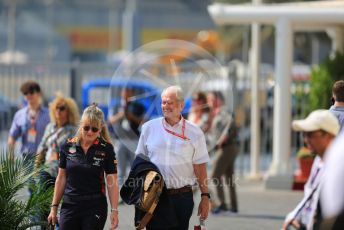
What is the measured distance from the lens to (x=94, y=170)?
830 cm

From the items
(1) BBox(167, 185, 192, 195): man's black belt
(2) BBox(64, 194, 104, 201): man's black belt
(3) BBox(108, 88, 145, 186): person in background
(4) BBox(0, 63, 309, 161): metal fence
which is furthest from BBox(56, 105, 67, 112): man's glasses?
(4) BBox(0, 63, 309, 161): metal fence

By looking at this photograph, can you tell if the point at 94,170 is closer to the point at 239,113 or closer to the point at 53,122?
the point at 53,122

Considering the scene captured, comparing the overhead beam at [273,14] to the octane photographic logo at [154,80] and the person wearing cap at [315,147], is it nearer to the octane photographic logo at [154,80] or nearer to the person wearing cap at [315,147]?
the octane photographic logo at [154,80]

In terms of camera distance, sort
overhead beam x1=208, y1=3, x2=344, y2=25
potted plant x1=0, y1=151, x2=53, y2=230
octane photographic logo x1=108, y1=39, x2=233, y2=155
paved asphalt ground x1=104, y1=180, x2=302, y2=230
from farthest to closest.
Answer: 1. overhead beam x1=208, y1=3, x2=344, y2=25
2. octane photographic logo x1=108, y1=39, x2=233, y2=155
3. paved asphalt ground x1=104, y1=180, x2=302, y2=230
4. potted plant x1=0, y1=151, x2=53, y2=230

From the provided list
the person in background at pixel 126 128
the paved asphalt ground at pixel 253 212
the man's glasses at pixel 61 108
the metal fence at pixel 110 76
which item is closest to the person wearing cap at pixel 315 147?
the man's glasses at pixel 61 108

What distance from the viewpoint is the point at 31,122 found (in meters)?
12.3

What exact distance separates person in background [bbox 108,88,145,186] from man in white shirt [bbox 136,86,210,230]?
6.76m

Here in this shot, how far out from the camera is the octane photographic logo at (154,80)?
16.2m

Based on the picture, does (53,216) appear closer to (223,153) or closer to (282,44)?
(223,153)

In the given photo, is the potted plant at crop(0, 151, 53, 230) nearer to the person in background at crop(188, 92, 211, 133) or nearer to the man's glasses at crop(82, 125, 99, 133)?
the man's glasses at crop(82, 125, 99, 133)

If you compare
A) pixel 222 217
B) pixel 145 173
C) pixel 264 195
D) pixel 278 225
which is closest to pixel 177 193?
pixel 145 173

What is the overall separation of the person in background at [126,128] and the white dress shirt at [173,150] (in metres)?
6.76

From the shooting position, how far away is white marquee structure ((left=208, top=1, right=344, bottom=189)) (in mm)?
16641

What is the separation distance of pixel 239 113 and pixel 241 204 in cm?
486
